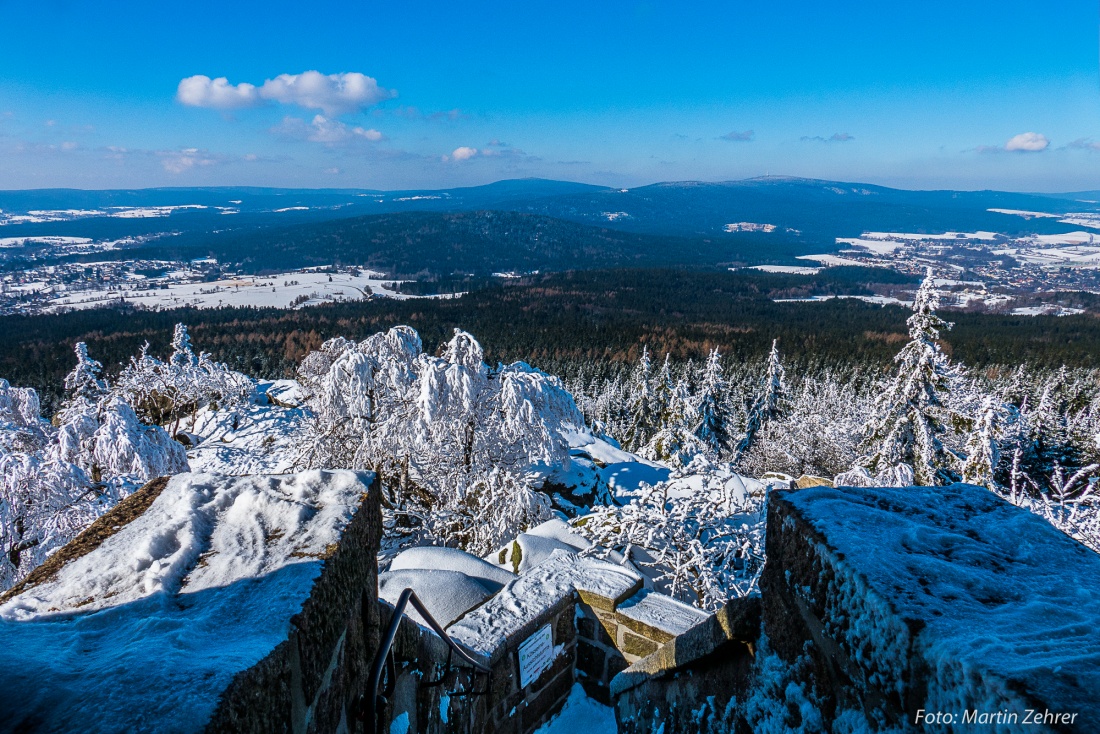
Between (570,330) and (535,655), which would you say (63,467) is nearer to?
(535,655)

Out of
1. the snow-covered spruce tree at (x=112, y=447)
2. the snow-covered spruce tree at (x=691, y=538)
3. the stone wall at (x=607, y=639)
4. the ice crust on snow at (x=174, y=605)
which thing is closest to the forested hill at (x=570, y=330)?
the snow-covered spruce tree at (x=112, y=447)

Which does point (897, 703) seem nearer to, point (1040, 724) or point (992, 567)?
point (1040, 724)

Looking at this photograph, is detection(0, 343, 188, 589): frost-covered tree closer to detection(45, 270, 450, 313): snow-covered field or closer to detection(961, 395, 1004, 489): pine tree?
detection(961, 395, 1004, 489): pine tree

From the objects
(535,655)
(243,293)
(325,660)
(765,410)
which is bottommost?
(765,410)

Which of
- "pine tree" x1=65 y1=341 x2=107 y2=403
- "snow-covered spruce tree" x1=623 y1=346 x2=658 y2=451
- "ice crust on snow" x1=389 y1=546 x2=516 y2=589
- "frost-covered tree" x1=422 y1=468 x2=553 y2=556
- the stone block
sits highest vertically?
the stone block

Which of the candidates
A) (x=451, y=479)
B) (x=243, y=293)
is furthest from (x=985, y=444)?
(x=243, y=293)

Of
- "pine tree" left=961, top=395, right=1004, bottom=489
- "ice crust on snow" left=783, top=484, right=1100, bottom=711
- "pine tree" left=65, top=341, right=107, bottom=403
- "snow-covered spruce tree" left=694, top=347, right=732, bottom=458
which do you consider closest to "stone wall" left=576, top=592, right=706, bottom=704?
"ice crust on snow" left=783, top=484, right=1100, bottom=711

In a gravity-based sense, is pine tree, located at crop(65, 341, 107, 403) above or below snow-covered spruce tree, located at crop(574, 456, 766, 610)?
above
